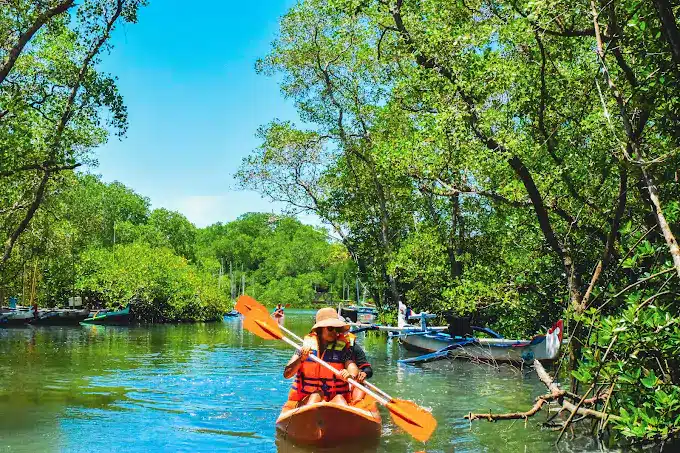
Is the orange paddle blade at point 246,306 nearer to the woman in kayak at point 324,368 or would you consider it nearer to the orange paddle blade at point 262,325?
the orange paddle blade at point 262,325

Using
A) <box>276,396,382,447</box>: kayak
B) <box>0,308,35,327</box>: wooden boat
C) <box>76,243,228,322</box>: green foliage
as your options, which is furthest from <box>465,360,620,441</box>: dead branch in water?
<box>76,243,228,322</box>: green foliage

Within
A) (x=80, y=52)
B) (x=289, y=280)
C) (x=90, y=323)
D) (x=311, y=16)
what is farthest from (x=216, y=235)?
(x=80, y=52)

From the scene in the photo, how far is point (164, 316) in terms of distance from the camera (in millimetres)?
41906

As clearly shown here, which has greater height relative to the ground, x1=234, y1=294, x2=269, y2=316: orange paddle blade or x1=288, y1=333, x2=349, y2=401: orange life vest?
x1=234, y1=294, x2=269, y2=316: orange paddle blade

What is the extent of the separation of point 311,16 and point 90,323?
2061cm

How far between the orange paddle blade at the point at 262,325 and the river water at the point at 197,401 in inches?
49.2

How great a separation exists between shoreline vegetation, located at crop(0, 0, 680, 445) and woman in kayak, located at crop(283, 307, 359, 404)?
2.56 meters

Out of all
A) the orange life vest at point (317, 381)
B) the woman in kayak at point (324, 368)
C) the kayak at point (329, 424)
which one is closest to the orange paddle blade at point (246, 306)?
the woman in kayak at point (324, 368)

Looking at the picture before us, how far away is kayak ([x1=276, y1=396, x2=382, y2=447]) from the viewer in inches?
282

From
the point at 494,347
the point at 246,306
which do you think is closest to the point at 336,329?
the point at 246,306

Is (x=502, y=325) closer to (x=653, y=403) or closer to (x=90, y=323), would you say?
(x=653, y=403)

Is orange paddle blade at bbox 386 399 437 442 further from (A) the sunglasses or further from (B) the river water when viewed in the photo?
(A) the sunglasses

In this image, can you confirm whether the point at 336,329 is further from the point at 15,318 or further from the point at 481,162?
the point at 15,318

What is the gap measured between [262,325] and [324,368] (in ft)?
4.47
